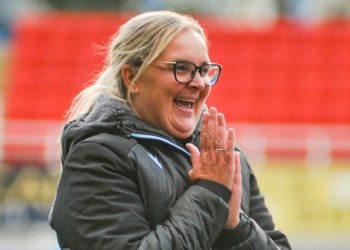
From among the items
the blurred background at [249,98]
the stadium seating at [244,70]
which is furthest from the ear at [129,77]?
the stadium seating at [244,70]

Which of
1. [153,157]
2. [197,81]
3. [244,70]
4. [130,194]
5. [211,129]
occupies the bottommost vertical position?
[244,70]

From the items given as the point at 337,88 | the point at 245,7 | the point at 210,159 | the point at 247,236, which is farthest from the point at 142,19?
the point at 245,7

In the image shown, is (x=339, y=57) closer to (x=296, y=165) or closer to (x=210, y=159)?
(x=296, y=165)

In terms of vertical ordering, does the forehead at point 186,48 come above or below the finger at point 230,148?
above

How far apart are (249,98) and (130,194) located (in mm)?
13572

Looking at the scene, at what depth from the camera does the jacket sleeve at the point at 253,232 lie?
3309 mm

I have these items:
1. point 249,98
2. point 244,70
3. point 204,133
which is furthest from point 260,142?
point 204,133

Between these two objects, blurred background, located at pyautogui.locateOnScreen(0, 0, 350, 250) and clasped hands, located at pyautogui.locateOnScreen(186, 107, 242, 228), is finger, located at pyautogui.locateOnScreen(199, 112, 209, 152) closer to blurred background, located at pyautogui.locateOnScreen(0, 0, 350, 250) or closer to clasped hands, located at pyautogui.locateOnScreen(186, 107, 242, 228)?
clasped hands, located at pyautogui.locateOnScreen(186, 107, 242, 228)

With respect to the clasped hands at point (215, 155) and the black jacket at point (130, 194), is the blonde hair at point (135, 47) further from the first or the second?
the clasped hands at point (215, 155)

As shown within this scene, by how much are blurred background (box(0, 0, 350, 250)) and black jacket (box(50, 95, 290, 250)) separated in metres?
4.32

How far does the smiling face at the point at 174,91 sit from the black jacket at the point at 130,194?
46 millimetres

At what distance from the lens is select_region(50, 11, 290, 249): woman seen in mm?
3131

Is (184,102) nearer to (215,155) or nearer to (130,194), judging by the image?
(215,155)

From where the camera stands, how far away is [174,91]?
10.8ft
